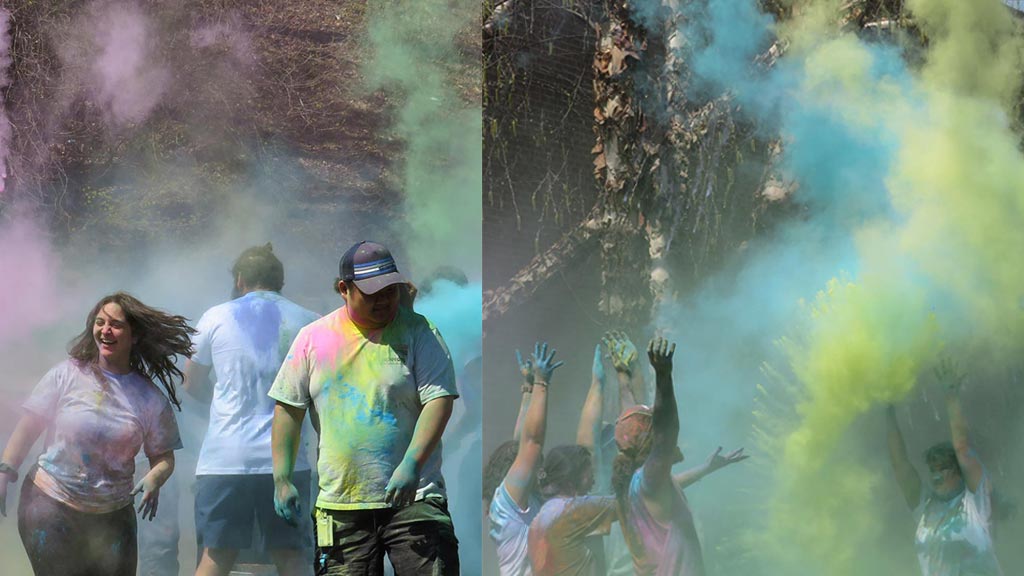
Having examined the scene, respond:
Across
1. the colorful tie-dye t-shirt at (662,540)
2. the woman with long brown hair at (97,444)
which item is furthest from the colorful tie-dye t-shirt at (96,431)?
the colorful tie-dye t-shirt at (662,540)

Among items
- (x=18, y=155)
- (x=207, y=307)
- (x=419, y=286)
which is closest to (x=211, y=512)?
(x=207, y=307)

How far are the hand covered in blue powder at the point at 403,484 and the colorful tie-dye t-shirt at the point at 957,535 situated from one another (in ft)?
9.24

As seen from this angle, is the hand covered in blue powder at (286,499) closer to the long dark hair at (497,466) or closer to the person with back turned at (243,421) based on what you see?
the person with back turned at (243,421)

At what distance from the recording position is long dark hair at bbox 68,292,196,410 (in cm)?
587

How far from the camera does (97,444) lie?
576 cm

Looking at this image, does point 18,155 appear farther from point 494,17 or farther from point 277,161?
point 494,17

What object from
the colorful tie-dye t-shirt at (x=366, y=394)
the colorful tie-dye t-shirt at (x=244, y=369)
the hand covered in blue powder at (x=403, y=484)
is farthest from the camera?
the colorful tie-dye t-shirt at (x=244, y=369)

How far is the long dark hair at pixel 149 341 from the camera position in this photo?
587cm

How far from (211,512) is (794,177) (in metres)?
3.14

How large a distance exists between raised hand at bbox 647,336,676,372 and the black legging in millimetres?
2514

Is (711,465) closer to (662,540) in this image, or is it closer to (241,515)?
(662,540)

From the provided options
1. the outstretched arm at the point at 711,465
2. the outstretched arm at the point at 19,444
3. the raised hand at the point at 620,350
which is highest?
the raised hand at the point at 620,350

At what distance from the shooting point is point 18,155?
241 inches

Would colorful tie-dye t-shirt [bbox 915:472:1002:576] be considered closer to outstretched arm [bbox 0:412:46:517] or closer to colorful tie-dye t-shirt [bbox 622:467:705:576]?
colorful tie-dye t-shirt [bbox 622:467:705:576]
